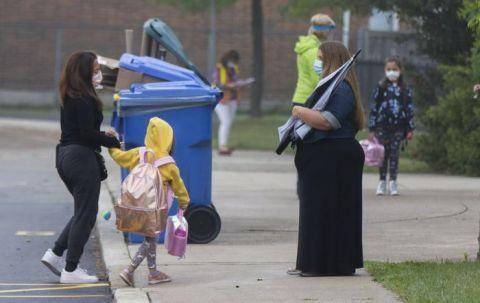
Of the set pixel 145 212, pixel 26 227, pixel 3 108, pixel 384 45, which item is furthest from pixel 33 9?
pixel 145 212

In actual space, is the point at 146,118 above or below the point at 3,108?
above

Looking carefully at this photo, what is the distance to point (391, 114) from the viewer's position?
13328 millimetres

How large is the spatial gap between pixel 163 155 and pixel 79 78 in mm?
801

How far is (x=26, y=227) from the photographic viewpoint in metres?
11.3

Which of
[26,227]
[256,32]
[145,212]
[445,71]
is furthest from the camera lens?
[256,32]

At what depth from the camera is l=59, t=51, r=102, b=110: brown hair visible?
826 cm

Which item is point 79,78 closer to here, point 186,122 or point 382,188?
point 186,122

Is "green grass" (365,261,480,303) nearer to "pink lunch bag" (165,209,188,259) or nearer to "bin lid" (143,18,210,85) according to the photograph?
"pink lunch bag" (165,209,188,259)

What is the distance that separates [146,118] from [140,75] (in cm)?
55

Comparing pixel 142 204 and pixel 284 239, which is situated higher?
pixel 142 204

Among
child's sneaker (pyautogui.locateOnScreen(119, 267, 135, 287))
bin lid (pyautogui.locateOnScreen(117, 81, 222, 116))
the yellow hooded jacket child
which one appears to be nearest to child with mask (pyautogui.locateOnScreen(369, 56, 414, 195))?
bin lid (pyautogui.locateOnScreen(117, 81, 222, 116))

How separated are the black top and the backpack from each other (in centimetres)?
42

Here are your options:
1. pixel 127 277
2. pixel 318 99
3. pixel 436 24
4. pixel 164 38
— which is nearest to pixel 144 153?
pixel 127 277

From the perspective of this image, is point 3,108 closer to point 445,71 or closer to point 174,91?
point 445,71
